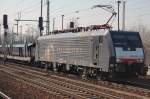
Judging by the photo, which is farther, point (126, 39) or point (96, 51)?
point (96, 51)

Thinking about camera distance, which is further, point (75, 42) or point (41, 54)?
point (41, 54)

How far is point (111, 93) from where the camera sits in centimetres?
1747

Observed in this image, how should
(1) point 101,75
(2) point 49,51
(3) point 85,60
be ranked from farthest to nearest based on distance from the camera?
(2) point 49,51 < (3) point 85,60 < (1) point 101,75

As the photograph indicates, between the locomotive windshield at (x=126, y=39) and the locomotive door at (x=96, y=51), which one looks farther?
the locomotive door at (x=96, y=51)

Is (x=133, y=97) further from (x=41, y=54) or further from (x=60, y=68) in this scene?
(x=41, y=54)

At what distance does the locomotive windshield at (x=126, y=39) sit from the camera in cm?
2206

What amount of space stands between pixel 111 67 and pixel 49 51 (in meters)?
12.9

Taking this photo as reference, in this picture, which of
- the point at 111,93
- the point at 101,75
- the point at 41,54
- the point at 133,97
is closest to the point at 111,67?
the point at 101,75

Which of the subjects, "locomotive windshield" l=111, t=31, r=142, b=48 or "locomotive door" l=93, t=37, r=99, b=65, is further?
"locomotive door" l=93, t=37, r=99, b=65

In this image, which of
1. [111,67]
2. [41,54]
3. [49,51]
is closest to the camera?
[111,67]

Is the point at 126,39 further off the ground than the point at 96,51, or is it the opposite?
the point at 126,39

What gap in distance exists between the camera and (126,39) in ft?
73.9

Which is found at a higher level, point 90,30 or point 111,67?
point 90,30

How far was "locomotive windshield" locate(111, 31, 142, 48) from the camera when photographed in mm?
22062
